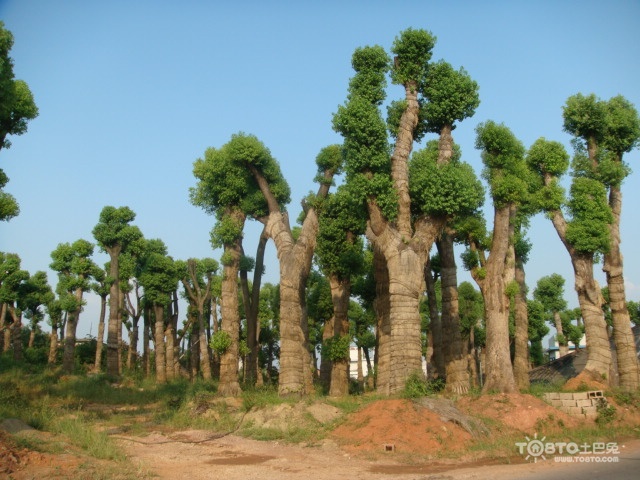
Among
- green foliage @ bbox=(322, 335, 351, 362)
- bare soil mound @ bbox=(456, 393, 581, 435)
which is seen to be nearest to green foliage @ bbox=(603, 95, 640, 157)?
bare soil mound @ bbox=(456, 393, 581, 435)

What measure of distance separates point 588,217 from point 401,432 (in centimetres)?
1259

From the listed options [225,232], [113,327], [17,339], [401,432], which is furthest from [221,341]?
[17,339]

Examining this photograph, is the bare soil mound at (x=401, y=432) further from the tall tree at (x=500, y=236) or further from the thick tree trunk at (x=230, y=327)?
the thick tree trunk at (x=230, y=327)

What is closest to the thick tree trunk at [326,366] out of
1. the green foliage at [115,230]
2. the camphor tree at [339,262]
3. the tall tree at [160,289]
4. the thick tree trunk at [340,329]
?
the camphor tree at [339,262]

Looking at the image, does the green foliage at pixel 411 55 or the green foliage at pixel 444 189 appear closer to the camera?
the green foliage at pixel 444 189

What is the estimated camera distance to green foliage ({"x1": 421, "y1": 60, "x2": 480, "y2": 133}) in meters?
19.5

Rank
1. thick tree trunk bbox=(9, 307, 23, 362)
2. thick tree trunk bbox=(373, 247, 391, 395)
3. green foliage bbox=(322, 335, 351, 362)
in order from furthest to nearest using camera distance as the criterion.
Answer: thick tree trunk bbox=(9, 307, 23, 362), green foliage bbox=(322, 335, 351, 362), thick tree trunk bbox=(373, 247, 391, 395)

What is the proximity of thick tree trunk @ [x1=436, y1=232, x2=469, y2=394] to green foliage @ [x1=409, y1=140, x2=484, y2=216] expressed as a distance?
3652 mm

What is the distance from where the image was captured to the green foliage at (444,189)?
17.8 m

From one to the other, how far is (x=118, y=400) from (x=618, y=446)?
20.4m

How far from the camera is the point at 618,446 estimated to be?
14617mm

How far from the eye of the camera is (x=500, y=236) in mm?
19578

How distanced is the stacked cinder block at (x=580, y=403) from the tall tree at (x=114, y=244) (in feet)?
73.4

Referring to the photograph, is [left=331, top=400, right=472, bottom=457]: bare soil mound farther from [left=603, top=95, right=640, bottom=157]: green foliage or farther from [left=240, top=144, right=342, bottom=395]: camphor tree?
[left=603, top=95, right=640, bottom=157]: green foliage
